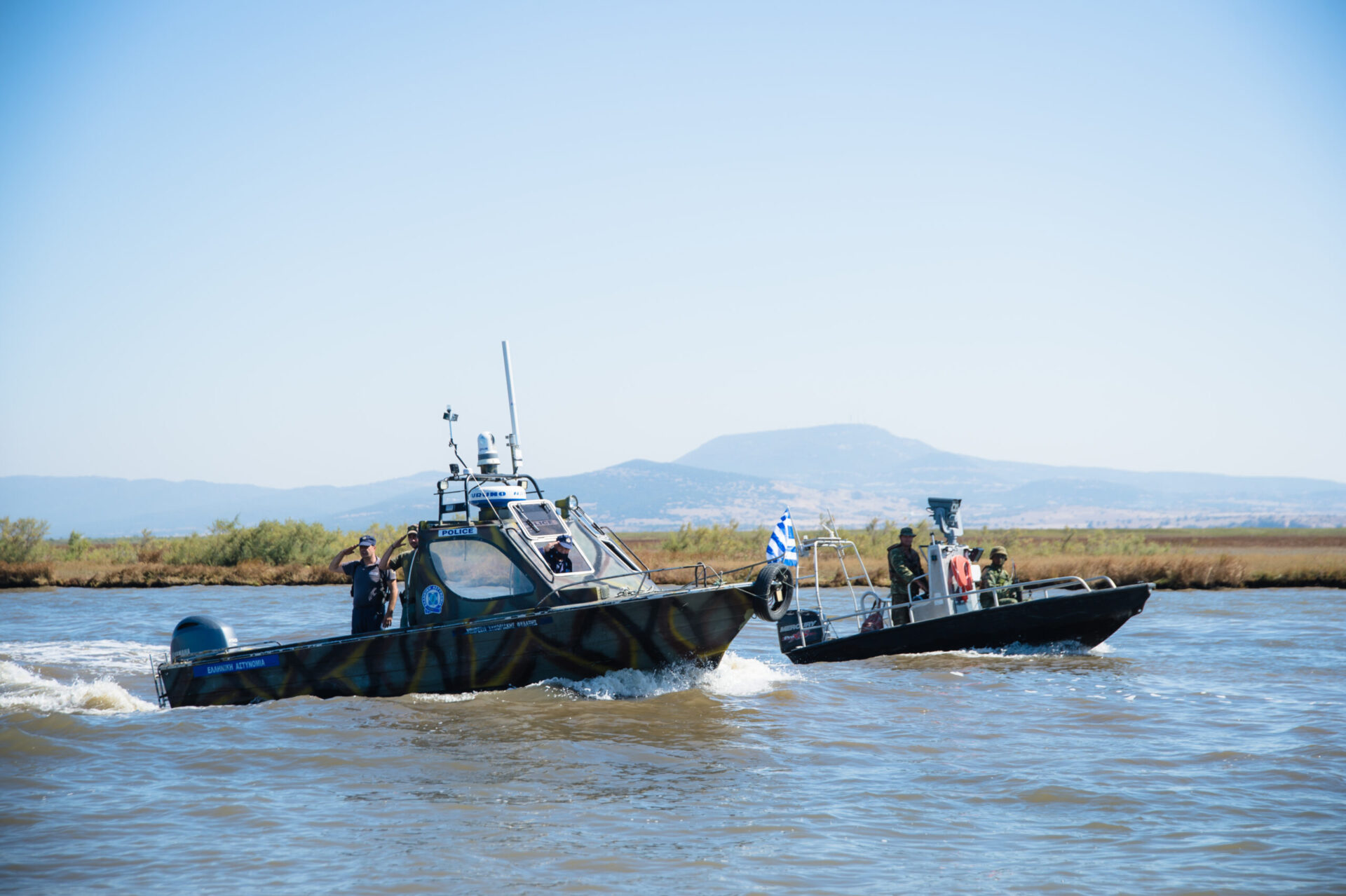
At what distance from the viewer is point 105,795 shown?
337 inches

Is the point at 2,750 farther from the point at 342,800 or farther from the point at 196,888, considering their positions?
the point at 196,888

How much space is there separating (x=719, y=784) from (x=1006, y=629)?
24.5 feet

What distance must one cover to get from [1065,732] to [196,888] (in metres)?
7.61

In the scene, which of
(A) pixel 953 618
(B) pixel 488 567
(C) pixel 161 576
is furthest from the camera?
(C) pixel 161 576

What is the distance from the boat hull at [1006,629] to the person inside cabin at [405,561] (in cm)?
559

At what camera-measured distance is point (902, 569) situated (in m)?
15.4

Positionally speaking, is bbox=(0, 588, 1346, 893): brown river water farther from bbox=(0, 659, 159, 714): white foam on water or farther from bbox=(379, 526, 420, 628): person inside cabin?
bbox=(379, 526, 420, 628): person inside cabin

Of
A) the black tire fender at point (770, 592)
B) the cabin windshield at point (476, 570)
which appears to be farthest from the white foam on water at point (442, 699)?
the black tire fender at point (770, 592)

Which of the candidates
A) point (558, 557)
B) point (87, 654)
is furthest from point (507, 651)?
point (87, 654)

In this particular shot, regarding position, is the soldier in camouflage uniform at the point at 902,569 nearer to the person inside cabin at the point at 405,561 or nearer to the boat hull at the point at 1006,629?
the boat hull at the point at 1006,629

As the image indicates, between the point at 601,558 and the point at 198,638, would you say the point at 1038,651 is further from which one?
the point at 198,638

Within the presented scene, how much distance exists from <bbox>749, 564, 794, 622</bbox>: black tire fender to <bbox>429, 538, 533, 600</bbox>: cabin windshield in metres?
2.39

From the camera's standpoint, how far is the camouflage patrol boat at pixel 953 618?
1479 centimetres

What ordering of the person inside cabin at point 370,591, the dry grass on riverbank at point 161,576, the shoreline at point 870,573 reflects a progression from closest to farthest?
the person inside cabin at point 370,591
the shoreline at point 870,573
the dry grass on riverbank at point 161,576
